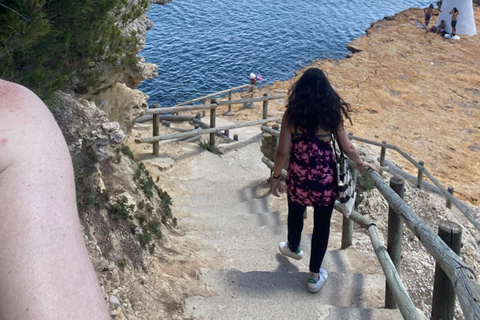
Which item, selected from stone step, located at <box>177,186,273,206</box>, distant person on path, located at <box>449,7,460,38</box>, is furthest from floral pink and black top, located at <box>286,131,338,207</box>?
distant person on path, located at <box>449,7,460,38</box>

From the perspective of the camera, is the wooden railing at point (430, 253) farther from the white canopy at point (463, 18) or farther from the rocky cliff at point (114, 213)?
the white canopy at point (463, 18)

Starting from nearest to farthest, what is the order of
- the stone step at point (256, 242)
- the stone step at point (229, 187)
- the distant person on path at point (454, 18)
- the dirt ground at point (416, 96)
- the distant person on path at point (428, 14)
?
the stone step at point (256, 242)
the stone step at point (229, 187)
the dirt ground at point (416, 96)
the distant person on path at point (454, 18)
the distant person on path at point (428, 14)

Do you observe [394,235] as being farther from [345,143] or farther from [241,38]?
[241,38]

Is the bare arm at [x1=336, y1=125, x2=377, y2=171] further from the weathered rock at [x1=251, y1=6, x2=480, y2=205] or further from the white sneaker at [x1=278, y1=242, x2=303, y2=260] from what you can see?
the weathered rock at [x1=251, y1=6, x2=480, y2=205]

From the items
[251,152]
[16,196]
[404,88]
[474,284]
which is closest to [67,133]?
[474,284]

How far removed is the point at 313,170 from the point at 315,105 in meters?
0.46

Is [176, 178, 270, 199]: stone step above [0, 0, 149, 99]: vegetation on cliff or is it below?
below

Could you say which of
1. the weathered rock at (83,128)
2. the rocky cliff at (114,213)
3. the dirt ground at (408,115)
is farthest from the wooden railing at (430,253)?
the weathered rock at (83,128)

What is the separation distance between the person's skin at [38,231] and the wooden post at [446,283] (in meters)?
2.36

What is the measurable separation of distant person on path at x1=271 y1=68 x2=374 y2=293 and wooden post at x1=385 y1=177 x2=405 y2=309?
0.38 metres

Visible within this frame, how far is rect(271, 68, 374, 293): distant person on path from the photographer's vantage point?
3.40 meters

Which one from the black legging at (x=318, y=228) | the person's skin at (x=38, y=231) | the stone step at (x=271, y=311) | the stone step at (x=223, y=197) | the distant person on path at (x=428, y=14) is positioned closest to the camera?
the person's skin at (x=38, y=231)

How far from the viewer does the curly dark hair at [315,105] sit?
11.1 feet

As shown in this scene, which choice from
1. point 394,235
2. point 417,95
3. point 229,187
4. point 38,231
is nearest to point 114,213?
point 394,235
